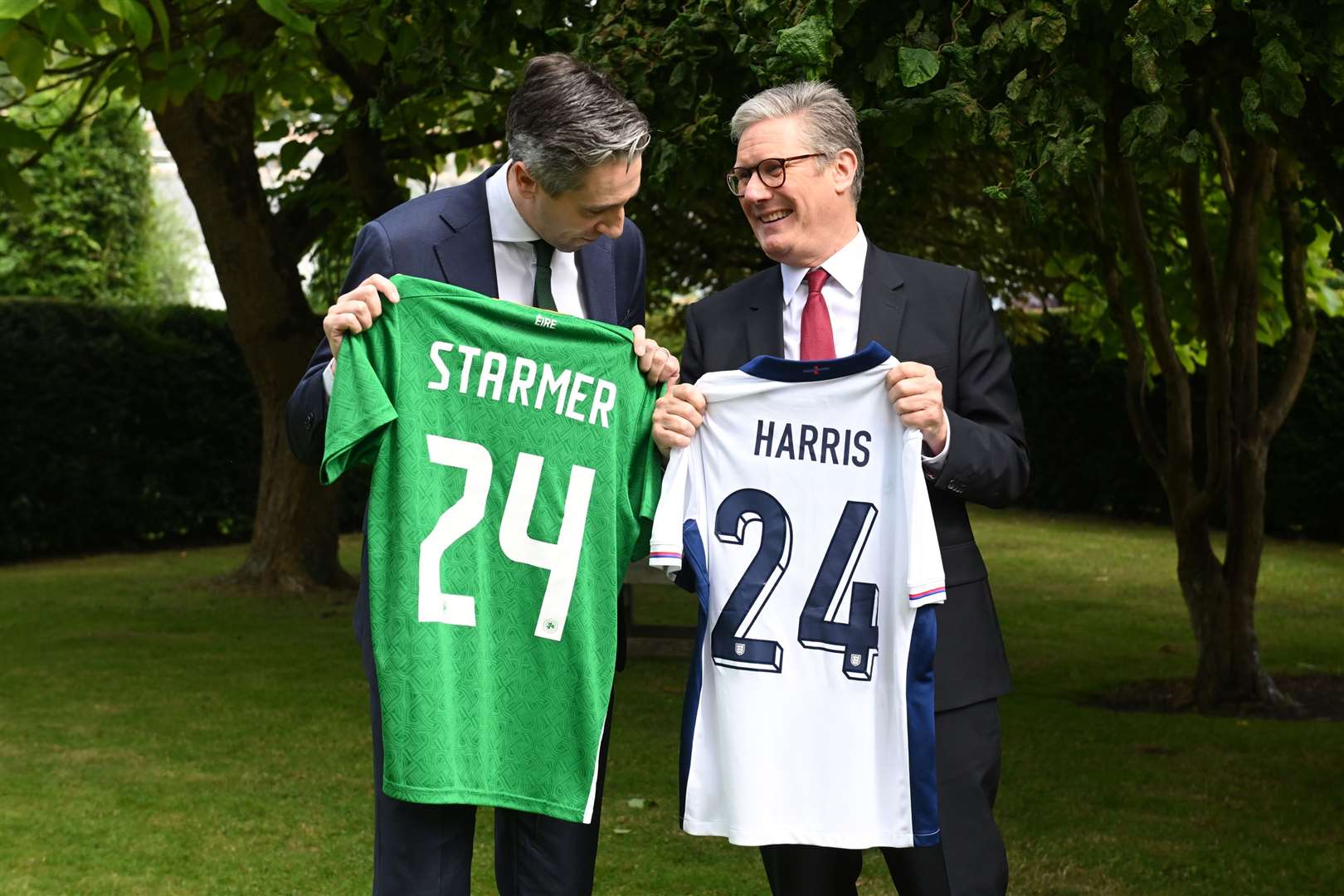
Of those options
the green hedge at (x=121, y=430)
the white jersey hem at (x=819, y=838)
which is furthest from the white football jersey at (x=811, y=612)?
the green hedge at (x=121, y=430)

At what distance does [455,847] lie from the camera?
300 cm

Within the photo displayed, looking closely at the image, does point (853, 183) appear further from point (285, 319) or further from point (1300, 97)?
point (285, 319)

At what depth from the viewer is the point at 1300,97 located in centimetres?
365

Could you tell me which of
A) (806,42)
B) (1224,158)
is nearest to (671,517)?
(806,42)

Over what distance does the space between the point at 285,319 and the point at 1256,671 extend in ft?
23.7

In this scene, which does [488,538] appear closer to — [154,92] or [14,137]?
[154,92]

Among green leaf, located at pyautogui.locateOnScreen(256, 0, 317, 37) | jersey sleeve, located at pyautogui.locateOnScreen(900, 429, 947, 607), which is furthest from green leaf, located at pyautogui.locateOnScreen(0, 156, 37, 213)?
jersey sleeve, located at pyautogui.locateOnScreen(900, 429, 947, 607)

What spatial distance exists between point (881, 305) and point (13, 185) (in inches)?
214

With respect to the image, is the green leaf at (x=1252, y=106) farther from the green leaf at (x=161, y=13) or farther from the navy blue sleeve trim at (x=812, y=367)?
the green leaf at (x=161, y=13)

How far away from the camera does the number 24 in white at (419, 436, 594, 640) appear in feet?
9.65

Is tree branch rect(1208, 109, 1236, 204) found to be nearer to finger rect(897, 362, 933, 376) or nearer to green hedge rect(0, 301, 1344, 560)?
finger rect(897, 362, 933, 376)

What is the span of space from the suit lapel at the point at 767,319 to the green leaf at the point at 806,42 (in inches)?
27.6

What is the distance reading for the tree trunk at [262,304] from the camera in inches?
426

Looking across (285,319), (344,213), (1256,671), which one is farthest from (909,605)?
(285,319)
